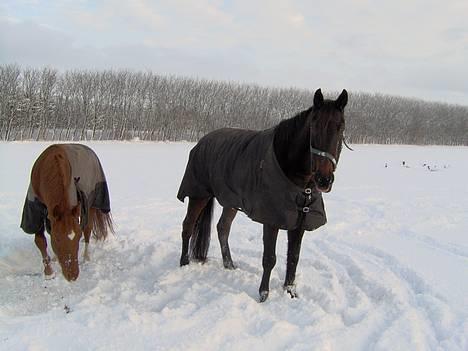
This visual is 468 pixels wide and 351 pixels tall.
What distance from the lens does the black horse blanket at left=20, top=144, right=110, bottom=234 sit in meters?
4.22

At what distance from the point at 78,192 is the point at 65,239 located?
2.56 feet

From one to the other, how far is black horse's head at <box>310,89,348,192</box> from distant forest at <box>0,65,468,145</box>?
40.0 metres

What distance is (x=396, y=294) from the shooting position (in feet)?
12.4

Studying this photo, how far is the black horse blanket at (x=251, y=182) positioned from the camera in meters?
3.49

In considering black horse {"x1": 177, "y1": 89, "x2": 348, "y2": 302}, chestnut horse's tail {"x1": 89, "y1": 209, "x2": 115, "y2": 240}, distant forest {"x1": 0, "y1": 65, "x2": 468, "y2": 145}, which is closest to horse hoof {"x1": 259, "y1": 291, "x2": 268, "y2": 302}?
black horse {"x1": 177, "y1": 89, "x2": 348, "y2": 302}

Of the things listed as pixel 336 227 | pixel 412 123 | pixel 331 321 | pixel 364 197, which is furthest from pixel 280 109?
pixel 331 321

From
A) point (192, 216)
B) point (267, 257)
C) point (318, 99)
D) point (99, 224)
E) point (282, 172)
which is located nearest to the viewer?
point (318, 99)

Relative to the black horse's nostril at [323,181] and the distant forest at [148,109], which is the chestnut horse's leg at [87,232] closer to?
the black horse's nostril at [323,181]

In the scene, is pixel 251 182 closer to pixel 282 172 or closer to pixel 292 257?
pixel 282 172

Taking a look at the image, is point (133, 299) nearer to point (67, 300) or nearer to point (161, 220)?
point (67, 300)

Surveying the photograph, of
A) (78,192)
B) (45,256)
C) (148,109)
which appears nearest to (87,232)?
(45,256)

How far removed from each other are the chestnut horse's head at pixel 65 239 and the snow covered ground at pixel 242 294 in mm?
295

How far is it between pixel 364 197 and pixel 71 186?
8600mm

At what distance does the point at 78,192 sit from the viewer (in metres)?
4.23
